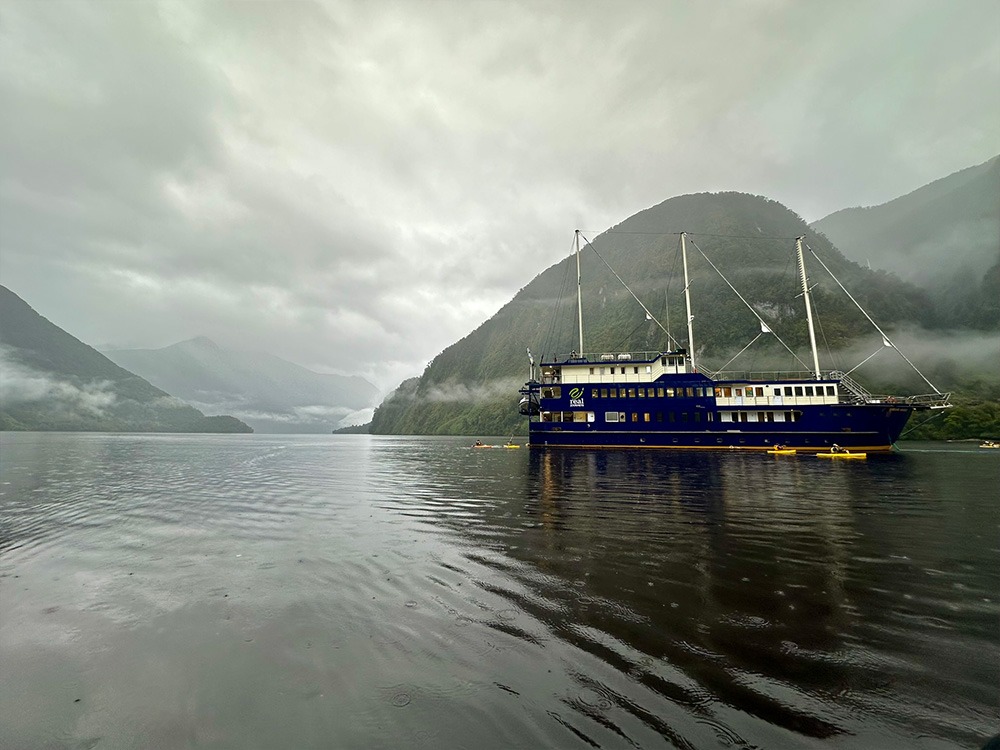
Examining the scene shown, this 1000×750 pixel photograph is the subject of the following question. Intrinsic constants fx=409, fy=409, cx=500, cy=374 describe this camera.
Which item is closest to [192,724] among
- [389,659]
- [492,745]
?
[389,659]

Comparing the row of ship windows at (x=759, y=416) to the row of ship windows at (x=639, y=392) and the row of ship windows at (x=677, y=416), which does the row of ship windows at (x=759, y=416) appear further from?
the row of ship windows at (x=639, y=392)

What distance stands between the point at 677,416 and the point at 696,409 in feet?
7.97

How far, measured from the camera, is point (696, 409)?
5188 centimetres

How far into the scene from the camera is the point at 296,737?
4.79m

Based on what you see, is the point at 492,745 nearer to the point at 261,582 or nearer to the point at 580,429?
the point at 261,582

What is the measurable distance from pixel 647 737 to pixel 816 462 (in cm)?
4534

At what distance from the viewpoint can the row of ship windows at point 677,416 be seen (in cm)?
5022

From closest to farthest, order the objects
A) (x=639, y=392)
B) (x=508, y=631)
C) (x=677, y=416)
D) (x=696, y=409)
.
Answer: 1. (x=508, y=631)
2. (x=696, y=409)
3. (x=677, y=416)
4. (x=639, y=392)

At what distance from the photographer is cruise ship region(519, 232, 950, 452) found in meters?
48.3

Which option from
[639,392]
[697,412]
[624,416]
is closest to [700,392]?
[697,412]

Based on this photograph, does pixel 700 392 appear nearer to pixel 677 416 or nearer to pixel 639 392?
pixel 677 416

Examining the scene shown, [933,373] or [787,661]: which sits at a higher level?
[933,373]

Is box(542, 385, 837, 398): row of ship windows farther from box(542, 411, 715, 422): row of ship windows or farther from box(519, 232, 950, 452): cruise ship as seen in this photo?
box(542, 411, 715, 422): row of ship windows

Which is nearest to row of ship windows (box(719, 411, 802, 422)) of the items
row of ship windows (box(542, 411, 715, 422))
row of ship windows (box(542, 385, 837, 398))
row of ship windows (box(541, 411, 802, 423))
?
row of ship windows (box(541, 411, 802, 423))
